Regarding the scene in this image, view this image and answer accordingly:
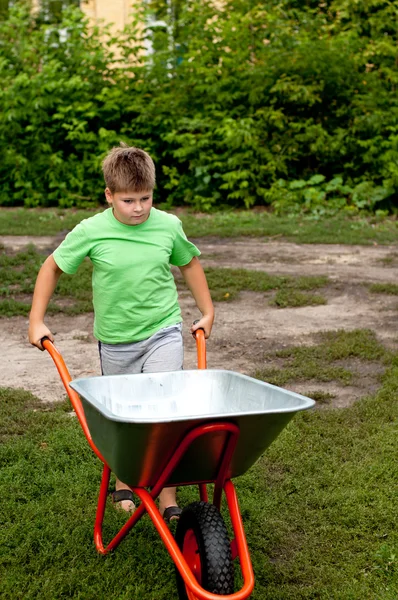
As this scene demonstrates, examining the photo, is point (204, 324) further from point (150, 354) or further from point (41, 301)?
point (41, 301)

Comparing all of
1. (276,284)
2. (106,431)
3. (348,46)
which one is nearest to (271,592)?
(106,431)

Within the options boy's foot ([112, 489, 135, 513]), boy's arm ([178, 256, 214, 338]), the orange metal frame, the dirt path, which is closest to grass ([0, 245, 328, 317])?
the dirt path

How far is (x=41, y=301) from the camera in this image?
315 centimetres

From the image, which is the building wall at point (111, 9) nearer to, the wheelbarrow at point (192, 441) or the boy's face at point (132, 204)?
the boy's face at point (132, 204)

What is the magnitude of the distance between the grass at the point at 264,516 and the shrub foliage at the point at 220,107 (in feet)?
27.6

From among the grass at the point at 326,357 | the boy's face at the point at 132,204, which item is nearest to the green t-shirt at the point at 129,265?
the boy's face at the point at 132,204

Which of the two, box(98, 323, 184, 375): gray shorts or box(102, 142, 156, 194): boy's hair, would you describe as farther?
box(98, 323, 184, 375): gray shorts

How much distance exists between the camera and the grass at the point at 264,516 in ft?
10.1

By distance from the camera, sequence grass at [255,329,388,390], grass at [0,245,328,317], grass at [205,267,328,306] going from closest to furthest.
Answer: grass at [255,329,388,390] < grass at [0,245,328,317] < grass at [205,267,328,306]

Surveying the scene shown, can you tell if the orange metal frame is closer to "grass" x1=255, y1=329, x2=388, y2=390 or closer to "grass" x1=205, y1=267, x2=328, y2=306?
"grass" x1=255, y1=329, x2=388, y2=390

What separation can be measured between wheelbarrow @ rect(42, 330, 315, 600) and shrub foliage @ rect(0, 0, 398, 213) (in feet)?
32.1

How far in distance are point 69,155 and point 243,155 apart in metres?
3.02

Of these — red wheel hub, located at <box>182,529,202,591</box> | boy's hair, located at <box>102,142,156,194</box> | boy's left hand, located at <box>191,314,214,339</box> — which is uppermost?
boy's hair, located at <box>102,142,156,194</box>

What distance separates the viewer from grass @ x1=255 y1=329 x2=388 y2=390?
5477 mm
